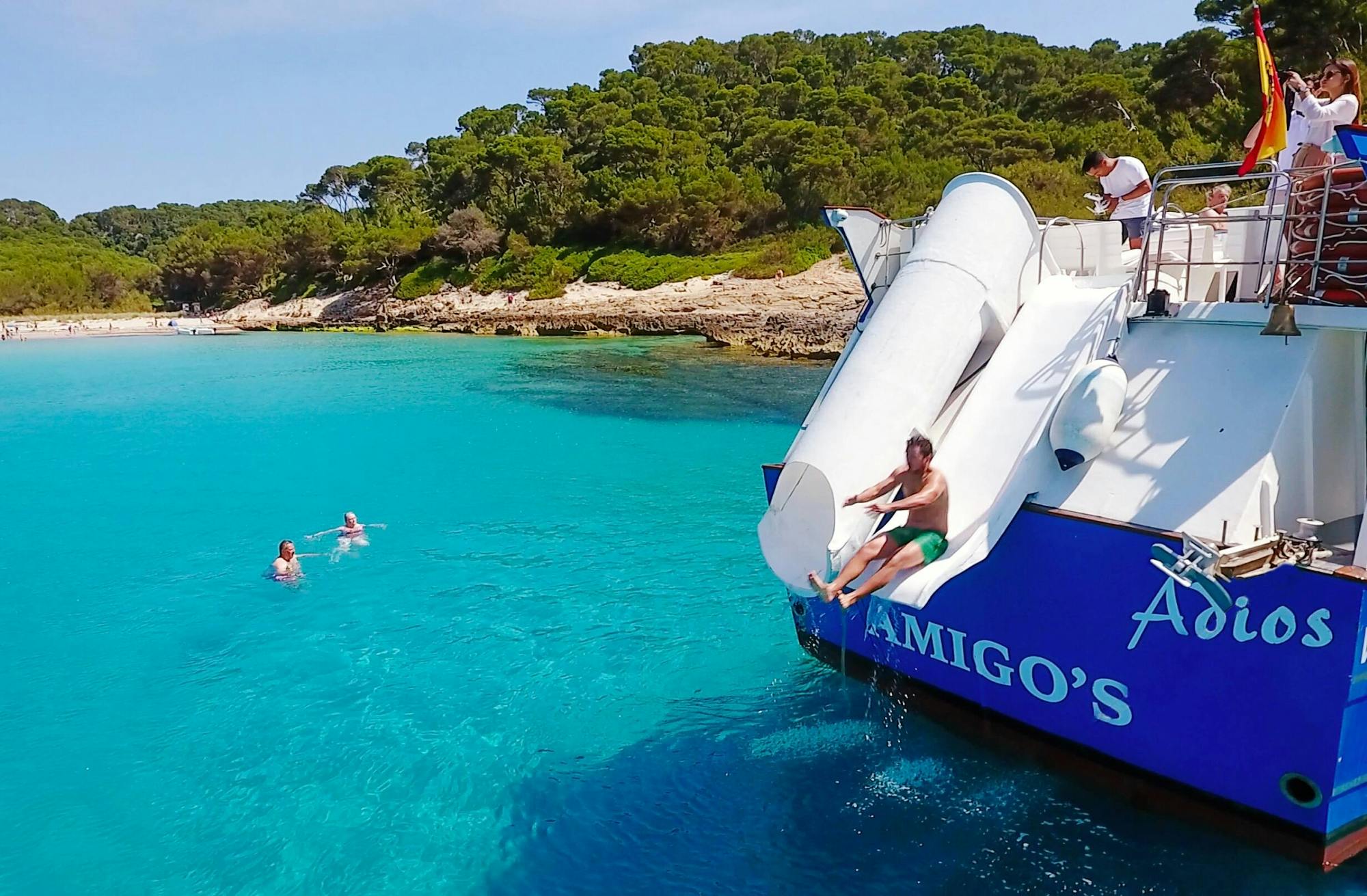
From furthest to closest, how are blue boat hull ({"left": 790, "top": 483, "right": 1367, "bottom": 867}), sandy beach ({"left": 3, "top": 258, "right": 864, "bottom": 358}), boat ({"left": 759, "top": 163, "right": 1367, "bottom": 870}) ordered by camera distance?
sandy beach ({"left": 3, "top": 258, "right": 864, "bottom": 358}), boat ({"left": 759, "top": 163, "right": 1367, "bottom": 870}), blue boat hull ({"left": 790, "top": 483, "right": 1367, "bottom": 867})

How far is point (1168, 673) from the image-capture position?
16.7 ft

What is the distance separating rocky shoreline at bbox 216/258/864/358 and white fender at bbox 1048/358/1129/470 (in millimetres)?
24436

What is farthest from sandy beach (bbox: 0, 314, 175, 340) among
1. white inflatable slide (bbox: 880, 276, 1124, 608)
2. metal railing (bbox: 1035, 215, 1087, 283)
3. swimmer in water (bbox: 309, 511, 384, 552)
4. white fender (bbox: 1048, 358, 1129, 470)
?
white fender (bbox: 1048, 358, 1129, 470)

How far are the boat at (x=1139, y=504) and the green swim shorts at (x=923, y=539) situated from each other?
3.3 inches

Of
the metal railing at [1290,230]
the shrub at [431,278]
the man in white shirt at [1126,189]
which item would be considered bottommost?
the metal railing at [1290,230]

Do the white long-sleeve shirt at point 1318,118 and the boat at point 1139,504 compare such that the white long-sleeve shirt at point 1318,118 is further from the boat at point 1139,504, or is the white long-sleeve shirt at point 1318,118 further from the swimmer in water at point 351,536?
the swimmer in water at point 351,536

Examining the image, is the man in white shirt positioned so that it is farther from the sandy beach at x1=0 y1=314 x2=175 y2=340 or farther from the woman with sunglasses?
the sandy beach at x1=0 y1=314 x2=175 y2=340

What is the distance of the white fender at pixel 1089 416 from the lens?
18.0 ft

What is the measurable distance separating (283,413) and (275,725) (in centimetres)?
1926

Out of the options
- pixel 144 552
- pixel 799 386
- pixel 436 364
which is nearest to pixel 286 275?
pixel 436 364

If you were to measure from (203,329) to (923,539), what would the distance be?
204ft

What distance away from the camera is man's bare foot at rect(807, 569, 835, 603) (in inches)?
201

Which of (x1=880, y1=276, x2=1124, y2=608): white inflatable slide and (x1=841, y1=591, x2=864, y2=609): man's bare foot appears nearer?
(x1=841, y1=591, x2=864, y2=609): man's bare foot

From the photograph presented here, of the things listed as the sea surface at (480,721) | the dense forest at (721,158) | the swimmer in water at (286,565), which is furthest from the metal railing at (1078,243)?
the dense forest at (721,158)
